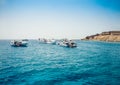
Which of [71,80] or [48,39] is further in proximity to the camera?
[48,39]

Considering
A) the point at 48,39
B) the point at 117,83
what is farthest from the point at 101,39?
the point at 117,83

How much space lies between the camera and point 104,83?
15383mm

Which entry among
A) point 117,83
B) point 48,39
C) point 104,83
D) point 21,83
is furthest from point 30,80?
point 48,39

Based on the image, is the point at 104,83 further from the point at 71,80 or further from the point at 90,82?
the point at 71,80

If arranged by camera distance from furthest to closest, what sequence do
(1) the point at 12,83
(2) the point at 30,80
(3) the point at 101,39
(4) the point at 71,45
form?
(3) the point at 101,39
(4) the point at 71,45
(2) the point at 30,80
(1) the point at 12,83

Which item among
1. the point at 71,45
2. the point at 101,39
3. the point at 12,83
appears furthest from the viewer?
the point at 101,39

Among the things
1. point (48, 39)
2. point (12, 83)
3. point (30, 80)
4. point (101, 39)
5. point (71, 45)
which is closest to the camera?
point (12, 83)

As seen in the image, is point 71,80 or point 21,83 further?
point 71,80

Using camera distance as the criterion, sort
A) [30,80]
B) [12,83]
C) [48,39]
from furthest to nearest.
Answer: [48,39] < [30,80] < [12,83]

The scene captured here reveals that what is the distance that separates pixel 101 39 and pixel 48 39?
7069 centimetres

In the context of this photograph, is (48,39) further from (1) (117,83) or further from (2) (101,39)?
(1) (117,83)

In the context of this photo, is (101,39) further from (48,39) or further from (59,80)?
(59,80)

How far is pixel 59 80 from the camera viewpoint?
16438mm

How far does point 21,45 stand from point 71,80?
51307 mm
